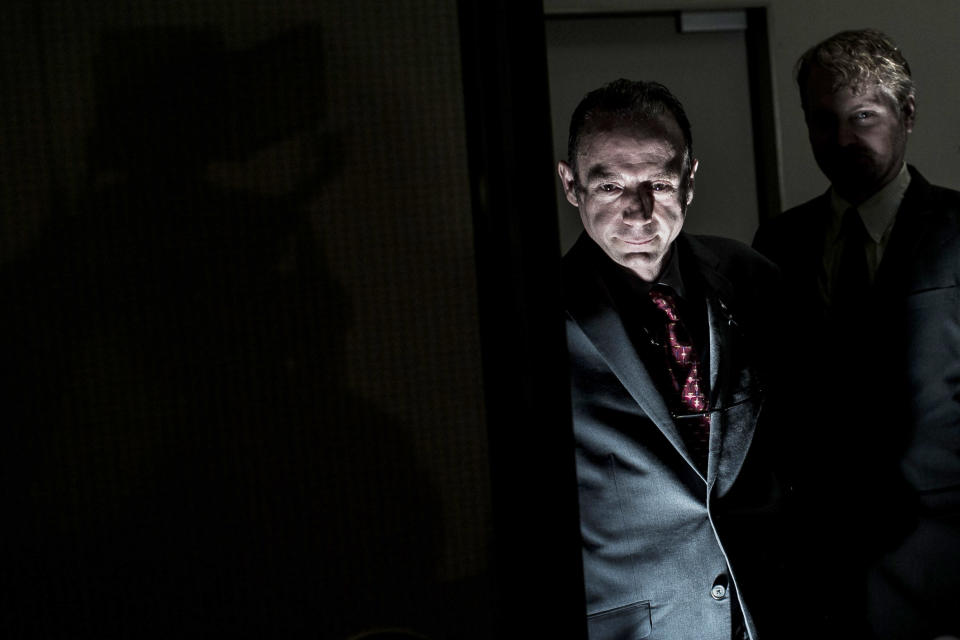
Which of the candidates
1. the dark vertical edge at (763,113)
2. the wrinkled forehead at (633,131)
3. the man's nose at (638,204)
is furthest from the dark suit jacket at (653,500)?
the dark vertical edge at (763,113)

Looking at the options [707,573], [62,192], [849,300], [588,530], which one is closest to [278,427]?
[62,192]

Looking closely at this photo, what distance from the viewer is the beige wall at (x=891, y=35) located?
256cm

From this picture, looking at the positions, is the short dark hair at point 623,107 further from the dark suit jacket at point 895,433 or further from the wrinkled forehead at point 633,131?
the dark suit jacket at point 895,433

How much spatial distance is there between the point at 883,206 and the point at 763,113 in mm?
1171

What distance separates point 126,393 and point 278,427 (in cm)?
10

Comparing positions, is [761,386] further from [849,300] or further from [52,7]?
[52,7]

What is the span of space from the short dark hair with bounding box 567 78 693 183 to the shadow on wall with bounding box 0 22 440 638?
2.28ft

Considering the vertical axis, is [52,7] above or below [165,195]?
above

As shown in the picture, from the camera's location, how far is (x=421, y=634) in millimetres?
586

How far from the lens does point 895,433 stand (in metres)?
1.40

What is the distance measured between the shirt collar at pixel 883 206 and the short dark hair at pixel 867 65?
Answer: 0.47 feet

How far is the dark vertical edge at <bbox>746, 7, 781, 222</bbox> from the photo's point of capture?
258cm

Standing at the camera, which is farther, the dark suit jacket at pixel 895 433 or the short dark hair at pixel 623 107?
the dark suit jacket at pixel 895 433

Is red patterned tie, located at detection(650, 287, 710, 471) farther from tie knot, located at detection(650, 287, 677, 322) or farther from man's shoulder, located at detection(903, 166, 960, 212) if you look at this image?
man's shoulder, located at detection(903, 166, 960, 212)
